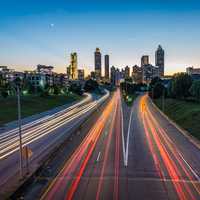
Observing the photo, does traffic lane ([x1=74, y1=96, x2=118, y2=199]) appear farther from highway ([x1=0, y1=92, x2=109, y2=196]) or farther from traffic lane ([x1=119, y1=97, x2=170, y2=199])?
highway ([x1=0, y1=92, x2=109, y2=196])

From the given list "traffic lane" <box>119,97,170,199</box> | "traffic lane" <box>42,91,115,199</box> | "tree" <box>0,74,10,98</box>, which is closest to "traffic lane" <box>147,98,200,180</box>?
"traffic lane" <box>119,97,170,199</box>

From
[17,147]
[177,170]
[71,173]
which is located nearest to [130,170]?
[177,170]

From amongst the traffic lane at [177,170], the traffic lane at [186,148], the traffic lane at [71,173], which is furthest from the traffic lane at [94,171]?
the traffic lane at [186,148]

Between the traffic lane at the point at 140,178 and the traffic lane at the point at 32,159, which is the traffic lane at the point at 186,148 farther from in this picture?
the traffic lane at the point at 32,159

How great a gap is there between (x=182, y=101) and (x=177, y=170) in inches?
2550

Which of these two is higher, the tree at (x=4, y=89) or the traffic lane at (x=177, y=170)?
the tree at (x=4, y=89)

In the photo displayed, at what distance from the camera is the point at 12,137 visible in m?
38.8

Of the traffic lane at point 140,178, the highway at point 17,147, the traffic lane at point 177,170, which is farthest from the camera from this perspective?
the highway at point 17,147

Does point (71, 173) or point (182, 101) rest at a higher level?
point (182, 101)

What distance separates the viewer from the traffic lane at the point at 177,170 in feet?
57.8

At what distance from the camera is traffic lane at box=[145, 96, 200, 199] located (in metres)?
17.6

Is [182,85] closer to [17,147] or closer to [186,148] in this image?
[186,148]

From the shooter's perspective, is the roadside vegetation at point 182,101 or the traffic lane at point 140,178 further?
the roadside vegetation at point 182,101

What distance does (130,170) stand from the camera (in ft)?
73.0
